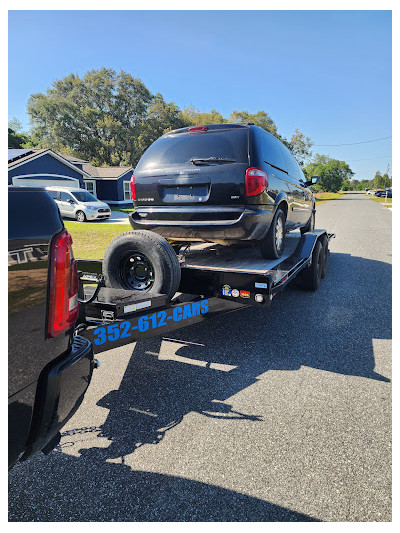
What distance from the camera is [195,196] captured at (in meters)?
4.22

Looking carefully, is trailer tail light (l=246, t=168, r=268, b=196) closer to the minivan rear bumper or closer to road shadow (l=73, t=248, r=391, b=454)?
the minivan rear bumper

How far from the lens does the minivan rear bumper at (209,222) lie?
13.4 ft

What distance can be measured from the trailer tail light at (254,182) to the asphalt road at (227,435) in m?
1.78

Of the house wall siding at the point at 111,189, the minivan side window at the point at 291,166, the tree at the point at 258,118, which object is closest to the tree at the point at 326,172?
the tree at the point at 258,118

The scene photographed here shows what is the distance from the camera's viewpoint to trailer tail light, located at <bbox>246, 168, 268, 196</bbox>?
4051 mm

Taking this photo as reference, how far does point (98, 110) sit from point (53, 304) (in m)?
58.2

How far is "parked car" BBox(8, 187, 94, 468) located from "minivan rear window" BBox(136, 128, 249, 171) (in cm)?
284

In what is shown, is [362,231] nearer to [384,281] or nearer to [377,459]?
[384,281]

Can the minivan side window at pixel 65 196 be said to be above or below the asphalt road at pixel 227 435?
above

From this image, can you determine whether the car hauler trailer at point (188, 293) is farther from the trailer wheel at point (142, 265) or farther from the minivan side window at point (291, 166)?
the minivan side window at point (291, 166)

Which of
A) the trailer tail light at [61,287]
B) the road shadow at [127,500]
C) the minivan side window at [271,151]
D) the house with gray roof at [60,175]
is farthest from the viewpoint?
the house with gray roof at [60,175]

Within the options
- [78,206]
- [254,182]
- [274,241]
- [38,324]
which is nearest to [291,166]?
[274,241]

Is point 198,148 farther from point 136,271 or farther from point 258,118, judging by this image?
point 258,118

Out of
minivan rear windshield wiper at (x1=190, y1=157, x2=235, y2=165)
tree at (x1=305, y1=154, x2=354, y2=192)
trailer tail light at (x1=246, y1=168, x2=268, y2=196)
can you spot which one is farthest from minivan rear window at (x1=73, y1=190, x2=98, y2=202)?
tree at (x1=305, y1=154, x2=354, y2=192)
